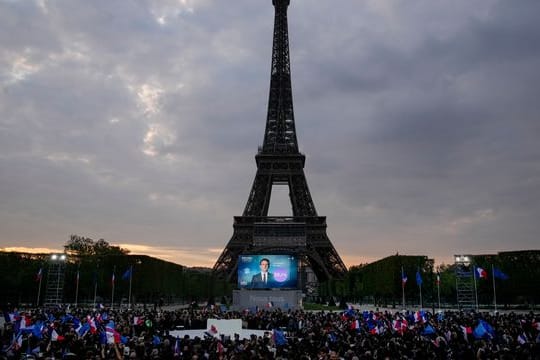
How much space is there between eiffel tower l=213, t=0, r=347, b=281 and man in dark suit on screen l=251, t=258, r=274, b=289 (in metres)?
27.5

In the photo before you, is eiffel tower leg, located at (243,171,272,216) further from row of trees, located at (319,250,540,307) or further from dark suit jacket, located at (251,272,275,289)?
dark suit jacket, located at (251,272,275,289)

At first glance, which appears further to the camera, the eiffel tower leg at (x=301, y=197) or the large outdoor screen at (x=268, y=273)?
the eiffel tower leg at (x=301, y=197)

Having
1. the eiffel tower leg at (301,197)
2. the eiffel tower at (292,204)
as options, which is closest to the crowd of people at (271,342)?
the eiffel tower at (292,204)

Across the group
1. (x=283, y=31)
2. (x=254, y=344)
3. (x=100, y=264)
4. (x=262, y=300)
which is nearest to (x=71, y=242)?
(x=100, y=264)

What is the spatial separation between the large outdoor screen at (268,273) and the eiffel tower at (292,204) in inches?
1075

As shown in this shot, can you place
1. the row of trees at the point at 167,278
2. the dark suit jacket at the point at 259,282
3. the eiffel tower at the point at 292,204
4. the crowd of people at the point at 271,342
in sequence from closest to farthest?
the crowd of people at the point at 271,342 → the dark suit jacket at the point at 259,282 → the row of trees at the point at 167,278 → the eiffel tower at the point at 292,204

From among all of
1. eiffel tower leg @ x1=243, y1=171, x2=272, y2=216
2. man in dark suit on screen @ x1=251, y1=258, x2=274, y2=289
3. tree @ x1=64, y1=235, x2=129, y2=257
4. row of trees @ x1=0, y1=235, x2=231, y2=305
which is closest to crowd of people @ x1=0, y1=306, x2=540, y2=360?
man in dark suit on screen @ x1=251, y1=258, x2=274, y2=289

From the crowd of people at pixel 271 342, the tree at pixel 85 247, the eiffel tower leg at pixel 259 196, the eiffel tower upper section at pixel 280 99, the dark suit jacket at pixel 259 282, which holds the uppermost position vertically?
the eiffel tower upper section at pixel 280 99

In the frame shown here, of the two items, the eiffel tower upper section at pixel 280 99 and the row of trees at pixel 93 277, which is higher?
the eiffel tower upper section at pixel 280 99

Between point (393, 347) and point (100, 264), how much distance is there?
59035mm

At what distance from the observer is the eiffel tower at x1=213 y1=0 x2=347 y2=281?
75.2m

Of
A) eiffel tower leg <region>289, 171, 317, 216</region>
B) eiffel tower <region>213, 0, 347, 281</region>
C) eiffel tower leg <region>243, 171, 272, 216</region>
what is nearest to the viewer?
eiffel tower <region>213, 0, 347, 281</region>

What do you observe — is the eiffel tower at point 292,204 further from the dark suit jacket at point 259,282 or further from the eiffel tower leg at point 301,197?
the dark suit jacket at point 259,282

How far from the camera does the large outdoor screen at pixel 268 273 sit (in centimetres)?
4388
